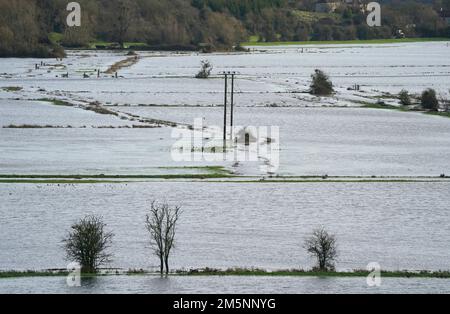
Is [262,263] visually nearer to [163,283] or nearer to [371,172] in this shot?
[163,283]

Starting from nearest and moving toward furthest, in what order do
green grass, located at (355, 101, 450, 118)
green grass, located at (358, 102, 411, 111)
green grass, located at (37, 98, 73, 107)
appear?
green grass, located at (355, 101, 450, 118), green grass, located at (37, 98, 73, 107), green grass, located at (358, 102, 411, 111)

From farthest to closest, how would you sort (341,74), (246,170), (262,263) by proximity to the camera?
(341,74) → (246,170) → (262,263)

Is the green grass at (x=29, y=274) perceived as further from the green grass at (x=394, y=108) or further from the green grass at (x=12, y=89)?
the green grass at (x=12, y=89)

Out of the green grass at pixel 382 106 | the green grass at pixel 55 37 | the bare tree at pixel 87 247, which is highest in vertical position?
the green grass at pixel 55 37

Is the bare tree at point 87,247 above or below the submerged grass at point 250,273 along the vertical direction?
above

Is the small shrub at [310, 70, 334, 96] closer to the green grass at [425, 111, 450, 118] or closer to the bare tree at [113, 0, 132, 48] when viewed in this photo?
the green grass at [425, 111, 450, 118]

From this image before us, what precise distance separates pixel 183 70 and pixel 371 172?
272ft

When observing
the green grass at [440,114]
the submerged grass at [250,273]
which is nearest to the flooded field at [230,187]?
the submerged grass at [250,273]

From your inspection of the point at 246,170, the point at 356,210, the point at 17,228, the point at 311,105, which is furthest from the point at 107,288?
the point at 311,105

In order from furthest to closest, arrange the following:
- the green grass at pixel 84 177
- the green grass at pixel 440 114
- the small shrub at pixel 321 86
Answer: the small shrub at pixel 321 86 → the green grass at pixel 440 114 → the green grass at pixel 84 177

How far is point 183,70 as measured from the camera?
129250 mm

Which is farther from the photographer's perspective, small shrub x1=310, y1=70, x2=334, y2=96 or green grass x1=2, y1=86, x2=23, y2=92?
small shrub x1=310, y1=70, x2=334, y2=96

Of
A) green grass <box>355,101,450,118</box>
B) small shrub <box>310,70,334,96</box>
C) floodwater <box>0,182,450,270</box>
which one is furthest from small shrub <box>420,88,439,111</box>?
floodwater <box>0,182,450,270</box>

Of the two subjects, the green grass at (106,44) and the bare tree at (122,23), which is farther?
the green grass at (106,44)
